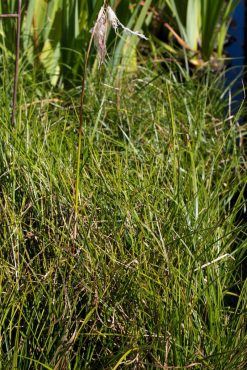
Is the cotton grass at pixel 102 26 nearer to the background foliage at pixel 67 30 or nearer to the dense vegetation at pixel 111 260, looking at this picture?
the dense vegetation at pixel 111 260

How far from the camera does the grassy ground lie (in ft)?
6.52

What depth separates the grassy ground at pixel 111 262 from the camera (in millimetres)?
1987

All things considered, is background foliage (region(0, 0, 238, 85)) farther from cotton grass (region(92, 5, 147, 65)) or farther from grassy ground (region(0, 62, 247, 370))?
cotton grass (region(92, 5, 147, 65))

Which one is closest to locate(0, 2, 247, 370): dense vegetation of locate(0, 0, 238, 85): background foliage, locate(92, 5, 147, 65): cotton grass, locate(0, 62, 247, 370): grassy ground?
locate(0, 62, 247, 370): grassy ground

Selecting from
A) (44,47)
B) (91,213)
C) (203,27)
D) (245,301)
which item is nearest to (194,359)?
(245,301)

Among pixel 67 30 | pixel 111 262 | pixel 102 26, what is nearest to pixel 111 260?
pixel 111 262

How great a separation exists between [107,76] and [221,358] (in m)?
1.49

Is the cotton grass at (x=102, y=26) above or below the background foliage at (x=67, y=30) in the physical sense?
above

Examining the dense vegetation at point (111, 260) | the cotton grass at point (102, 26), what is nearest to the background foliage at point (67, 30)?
the dense vegetation at point (111, 260)

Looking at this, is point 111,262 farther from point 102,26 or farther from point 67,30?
point 67,30

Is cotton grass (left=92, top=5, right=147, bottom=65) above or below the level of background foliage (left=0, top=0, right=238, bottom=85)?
above

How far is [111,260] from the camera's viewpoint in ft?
7.02

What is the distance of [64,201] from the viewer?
7.61 feet

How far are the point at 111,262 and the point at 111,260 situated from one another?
0.03 meters
